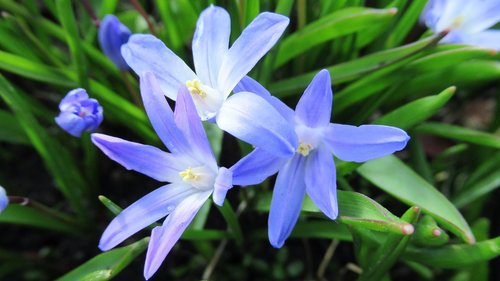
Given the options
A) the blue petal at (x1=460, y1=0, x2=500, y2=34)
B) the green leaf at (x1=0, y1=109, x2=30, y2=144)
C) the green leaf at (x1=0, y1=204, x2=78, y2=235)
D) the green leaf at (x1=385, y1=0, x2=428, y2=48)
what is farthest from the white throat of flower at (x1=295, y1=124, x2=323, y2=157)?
the green leaf at (x1=0, y1=109, x2=30, y2=144)

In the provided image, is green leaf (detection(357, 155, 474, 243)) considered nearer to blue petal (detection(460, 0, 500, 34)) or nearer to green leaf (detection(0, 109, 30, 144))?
blue petal (detection(460, 0, 500, 34))

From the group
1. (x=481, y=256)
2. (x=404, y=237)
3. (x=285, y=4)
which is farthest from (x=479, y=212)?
(x=285, y=4)

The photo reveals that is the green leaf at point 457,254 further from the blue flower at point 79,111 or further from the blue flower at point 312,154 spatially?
the blue flower at point 79,111

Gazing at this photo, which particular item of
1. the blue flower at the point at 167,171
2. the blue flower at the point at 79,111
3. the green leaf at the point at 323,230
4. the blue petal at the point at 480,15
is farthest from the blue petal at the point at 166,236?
the blue petal at the point at 480,15

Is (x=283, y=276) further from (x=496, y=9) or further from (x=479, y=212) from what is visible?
(x=496, y=9)

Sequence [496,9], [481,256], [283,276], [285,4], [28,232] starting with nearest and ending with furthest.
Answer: [481,256] → [285,4] → [496,9] → [283,276] → [28,232]

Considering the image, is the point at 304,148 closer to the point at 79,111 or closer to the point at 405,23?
the point at 79,111
